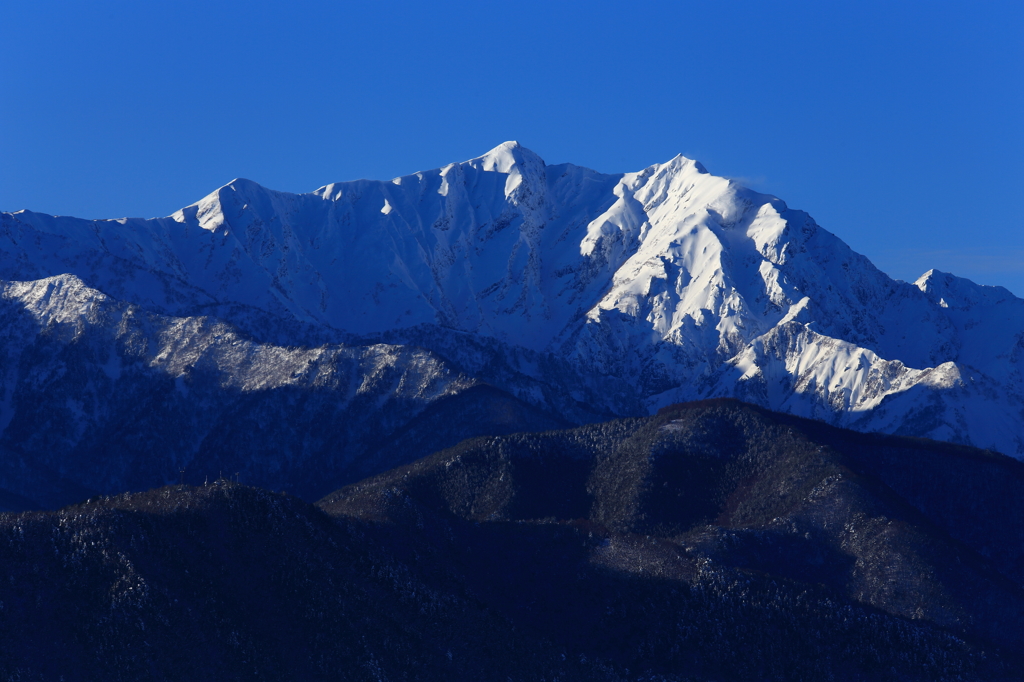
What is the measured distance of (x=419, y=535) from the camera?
7800 inches

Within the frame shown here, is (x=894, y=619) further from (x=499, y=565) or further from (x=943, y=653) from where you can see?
(x=499, y=565)

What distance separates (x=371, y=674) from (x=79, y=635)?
30.7 metres

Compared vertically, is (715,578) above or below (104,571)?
above

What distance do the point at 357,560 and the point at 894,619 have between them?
220ft

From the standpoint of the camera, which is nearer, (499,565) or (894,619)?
(894,619)

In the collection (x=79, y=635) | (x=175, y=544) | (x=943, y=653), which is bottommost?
(x=79, y=635)

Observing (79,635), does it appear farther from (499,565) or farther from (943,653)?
(943,653)

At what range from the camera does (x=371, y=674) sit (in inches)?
6196

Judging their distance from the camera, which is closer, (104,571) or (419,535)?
(104,571)

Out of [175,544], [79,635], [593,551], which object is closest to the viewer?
[79,635]

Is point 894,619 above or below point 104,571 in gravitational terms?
above

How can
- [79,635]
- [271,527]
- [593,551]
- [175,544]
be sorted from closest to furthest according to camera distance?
[79,635]
[175,544]
[271,527]
[593,551]

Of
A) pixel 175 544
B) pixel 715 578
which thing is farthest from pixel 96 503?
pixel 715 578

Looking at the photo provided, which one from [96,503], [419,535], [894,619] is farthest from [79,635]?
[894,619]
